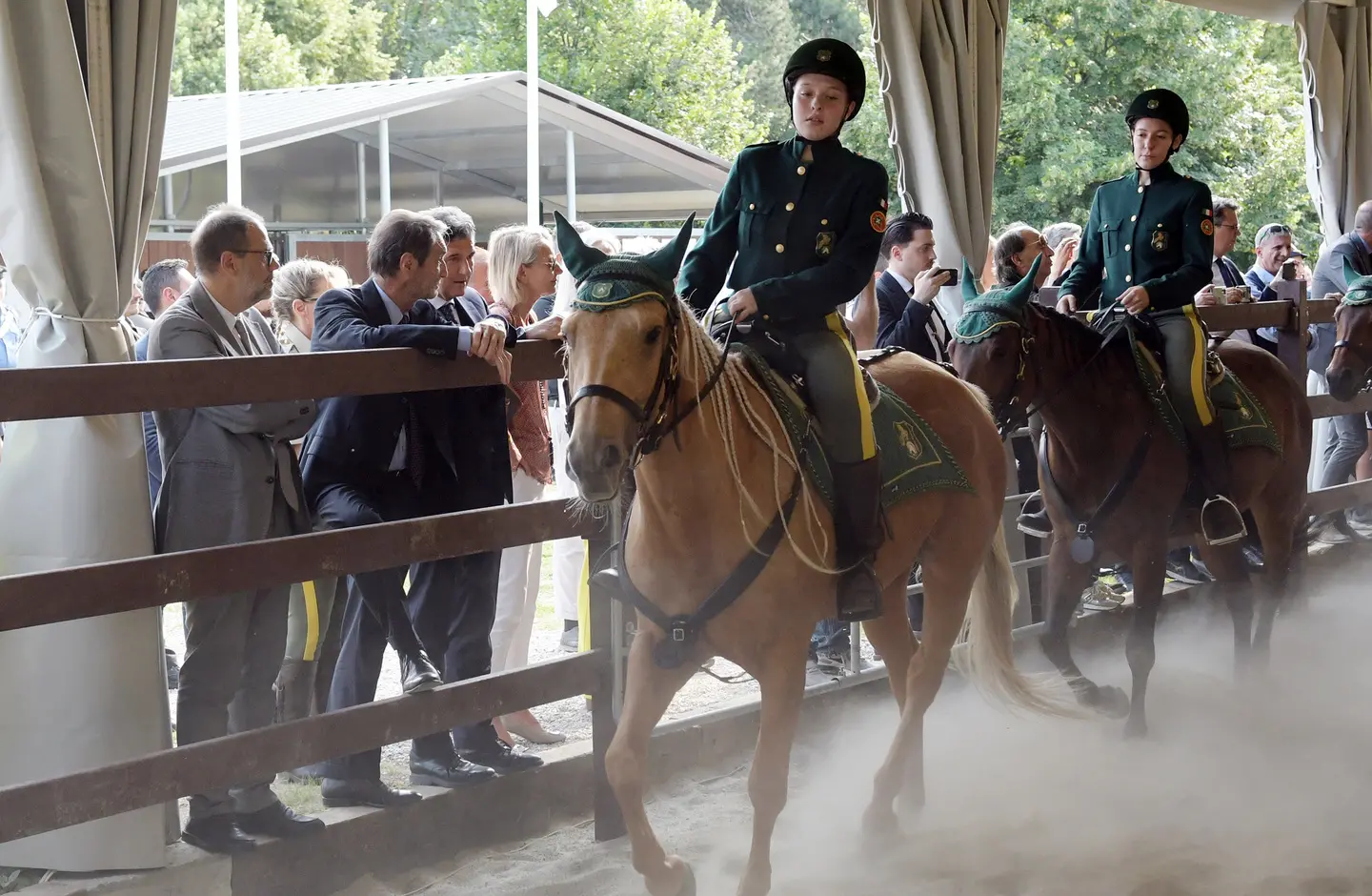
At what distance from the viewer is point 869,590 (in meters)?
3.54

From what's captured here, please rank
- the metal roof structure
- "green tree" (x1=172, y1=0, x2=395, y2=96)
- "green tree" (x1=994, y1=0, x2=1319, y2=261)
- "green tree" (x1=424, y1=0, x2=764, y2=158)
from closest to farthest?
the metal roof structure < "green tree" (x1=994, y1=0, x2=1319, y2=261) < "green tree" (x1=424, y1=0, x2=764, y2=158) < "green tree" (x1=172, y1=0, x2=395, y2=96)

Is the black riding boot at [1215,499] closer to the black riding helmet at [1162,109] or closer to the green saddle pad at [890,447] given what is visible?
the black riding helmet at [1162,109]

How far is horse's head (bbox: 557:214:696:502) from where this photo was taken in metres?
2.67

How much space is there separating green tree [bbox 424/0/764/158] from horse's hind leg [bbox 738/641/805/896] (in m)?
26.1

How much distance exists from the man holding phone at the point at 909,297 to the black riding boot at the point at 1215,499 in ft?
3.69

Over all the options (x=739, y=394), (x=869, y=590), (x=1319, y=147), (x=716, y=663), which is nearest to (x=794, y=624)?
(x=869, y=590)

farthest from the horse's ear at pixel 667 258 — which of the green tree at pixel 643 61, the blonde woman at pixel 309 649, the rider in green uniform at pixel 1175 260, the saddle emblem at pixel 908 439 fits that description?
the green tree at pixel 643 61

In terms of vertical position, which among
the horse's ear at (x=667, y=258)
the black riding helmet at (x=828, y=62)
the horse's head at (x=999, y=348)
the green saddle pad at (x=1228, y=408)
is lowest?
the green saddle pad at (x=1228, y=408)

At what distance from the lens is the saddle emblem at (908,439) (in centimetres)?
394

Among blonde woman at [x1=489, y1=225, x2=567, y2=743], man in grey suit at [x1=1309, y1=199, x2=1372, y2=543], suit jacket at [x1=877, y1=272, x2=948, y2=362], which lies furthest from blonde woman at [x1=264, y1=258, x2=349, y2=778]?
man in grey suit at [x1=1309, y1=199, x2=1372, y2=543]

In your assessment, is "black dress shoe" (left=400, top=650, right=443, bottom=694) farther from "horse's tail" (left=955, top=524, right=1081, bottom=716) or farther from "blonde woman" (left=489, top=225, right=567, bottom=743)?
"horse's tail" (left=955, top=524, right=1081, bottom=716)

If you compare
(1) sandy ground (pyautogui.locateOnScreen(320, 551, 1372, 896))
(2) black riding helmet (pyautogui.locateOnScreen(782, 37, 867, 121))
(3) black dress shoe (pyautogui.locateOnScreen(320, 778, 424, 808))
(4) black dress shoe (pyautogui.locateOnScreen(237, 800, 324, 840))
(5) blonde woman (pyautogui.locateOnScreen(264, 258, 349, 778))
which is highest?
(2) black riding helmet (pyautogui.locateOnScreen(782, 37, 867, 121))

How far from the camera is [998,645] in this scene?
459cm

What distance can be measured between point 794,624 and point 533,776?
1.22 m
